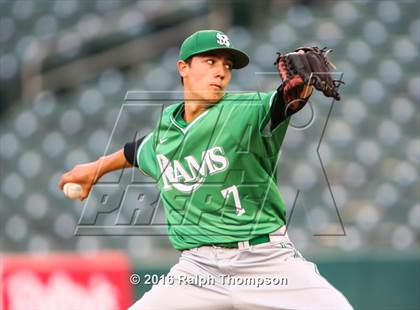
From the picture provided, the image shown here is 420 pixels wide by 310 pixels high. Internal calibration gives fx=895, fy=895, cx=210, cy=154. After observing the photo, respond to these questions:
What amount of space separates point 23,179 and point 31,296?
3.09 m

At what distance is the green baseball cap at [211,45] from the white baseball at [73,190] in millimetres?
774

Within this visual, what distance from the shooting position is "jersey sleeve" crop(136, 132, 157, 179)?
388 cm

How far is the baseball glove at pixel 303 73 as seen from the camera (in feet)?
10.5

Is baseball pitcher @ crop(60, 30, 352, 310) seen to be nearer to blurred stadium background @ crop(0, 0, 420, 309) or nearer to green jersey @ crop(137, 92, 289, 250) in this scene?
green jersey @ crop(137, 92, 289, 250)

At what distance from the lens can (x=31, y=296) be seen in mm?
5500

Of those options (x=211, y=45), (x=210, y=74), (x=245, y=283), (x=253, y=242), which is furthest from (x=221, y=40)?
(x=245, y=283)

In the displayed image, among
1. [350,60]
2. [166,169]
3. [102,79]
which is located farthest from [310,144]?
[166,169]

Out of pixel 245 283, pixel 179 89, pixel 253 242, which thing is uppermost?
pixel 179 89

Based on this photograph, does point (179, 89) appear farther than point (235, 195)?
Yes

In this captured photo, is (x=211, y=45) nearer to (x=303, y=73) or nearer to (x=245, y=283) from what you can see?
(x=303, y=73)

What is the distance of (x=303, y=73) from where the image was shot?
318cm

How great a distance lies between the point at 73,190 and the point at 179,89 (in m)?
4.63

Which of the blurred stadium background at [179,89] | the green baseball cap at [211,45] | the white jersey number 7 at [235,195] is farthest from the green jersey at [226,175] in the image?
the blurred stadium background at [179,89]

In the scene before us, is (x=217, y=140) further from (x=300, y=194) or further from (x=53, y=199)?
(x=53, y=199)
